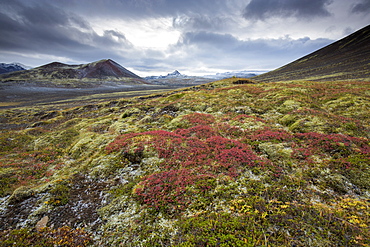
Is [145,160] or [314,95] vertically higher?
[314,95]

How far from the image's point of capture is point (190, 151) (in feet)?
45.2

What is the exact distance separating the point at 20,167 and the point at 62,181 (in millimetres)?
8003

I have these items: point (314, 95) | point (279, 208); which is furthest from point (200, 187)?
Result: point (314, 95)

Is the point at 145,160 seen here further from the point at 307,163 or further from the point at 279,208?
the point at 307,163

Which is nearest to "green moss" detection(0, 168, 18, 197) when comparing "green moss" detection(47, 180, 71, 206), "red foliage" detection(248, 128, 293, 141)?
"green moss" detection(47, 180, 71, 206)

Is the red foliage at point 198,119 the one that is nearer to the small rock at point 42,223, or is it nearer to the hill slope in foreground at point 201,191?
the hill slope in foreground at point 201,191

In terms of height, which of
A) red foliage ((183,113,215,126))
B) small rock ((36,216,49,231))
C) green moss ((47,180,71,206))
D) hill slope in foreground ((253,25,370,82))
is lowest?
small rock ((36,216,49,231))

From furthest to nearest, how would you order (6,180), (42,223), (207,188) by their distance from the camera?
1. (6,180)
2. (207,188)
3. (42,223)

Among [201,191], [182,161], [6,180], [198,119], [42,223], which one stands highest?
[198,119]

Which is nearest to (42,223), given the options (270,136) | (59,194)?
(59,194)

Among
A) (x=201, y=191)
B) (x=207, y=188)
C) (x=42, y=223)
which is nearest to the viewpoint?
(x=42, y=223)

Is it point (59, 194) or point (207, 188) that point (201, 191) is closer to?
point (207, 188)

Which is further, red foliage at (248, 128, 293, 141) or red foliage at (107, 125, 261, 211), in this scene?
red foliage at (248, 128, 293, 141)

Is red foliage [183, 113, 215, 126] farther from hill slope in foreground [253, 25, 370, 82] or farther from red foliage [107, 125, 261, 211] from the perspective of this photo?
hill slope in foreground [253, 25, 370, 82]
